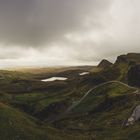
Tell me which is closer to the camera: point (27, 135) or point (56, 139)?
point (27, 135)

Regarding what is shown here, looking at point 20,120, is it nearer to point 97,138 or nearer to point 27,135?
point 27,135

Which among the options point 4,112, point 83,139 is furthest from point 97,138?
point 4,112

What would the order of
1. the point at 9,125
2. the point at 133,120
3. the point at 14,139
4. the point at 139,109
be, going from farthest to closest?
the point at 139,109
the point at 133,120
the point at 9,125
the point at 14,139

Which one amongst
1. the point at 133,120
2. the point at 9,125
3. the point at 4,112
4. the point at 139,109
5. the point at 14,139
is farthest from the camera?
the point at 139,109

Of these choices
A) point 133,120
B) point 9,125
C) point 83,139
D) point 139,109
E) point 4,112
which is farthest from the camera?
point 139,109

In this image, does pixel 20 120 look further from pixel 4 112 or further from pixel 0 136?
pixel 0 136

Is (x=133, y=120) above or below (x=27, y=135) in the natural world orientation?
below

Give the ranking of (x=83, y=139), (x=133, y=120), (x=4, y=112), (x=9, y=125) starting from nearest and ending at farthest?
(x=9, y=125), (x=4, y=112), (x=83, y=139), (x=133, y=120)

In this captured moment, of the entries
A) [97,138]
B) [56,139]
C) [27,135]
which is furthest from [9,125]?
[97,138]

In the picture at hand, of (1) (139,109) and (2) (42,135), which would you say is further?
(1) (139,109)
